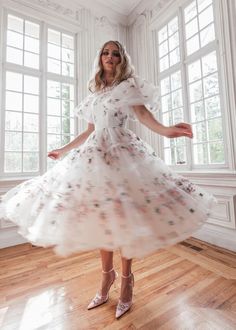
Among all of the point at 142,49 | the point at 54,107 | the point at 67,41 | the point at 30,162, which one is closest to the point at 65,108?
the point at 54,107

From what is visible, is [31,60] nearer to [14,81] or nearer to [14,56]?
[14,56]

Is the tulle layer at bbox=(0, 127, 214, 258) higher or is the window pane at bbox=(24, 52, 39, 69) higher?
the window pane at bbox=(24, 52, 39, 69)

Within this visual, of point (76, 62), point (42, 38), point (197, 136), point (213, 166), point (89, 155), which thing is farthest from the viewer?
point (76, 62)

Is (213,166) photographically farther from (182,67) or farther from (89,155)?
(89,155)

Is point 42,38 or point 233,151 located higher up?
point 42,38

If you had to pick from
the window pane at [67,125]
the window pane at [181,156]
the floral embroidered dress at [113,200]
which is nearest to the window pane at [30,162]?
the window pane at [67,125]

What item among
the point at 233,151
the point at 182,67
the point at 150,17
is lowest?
the point at 233,151

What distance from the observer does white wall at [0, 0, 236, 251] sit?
2012mm

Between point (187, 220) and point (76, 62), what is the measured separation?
311cm

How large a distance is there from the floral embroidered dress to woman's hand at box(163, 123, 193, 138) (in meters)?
0.17

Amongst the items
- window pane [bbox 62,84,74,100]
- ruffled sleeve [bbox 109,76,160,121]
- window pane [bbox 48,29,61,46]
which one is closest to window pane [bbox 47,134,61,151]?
window pane [bbox 62,84,74,100]

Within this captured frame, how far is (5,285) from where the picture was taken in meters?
1.48

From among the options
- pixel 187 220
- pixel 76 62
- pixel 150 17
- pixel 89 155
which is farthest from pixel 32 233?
pixel 150 17

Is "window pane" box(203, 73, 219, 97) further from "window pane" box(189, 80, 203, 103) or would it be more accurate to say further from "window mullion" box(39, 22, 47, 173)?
"window mullion" box(39, 22, 47, 173)
